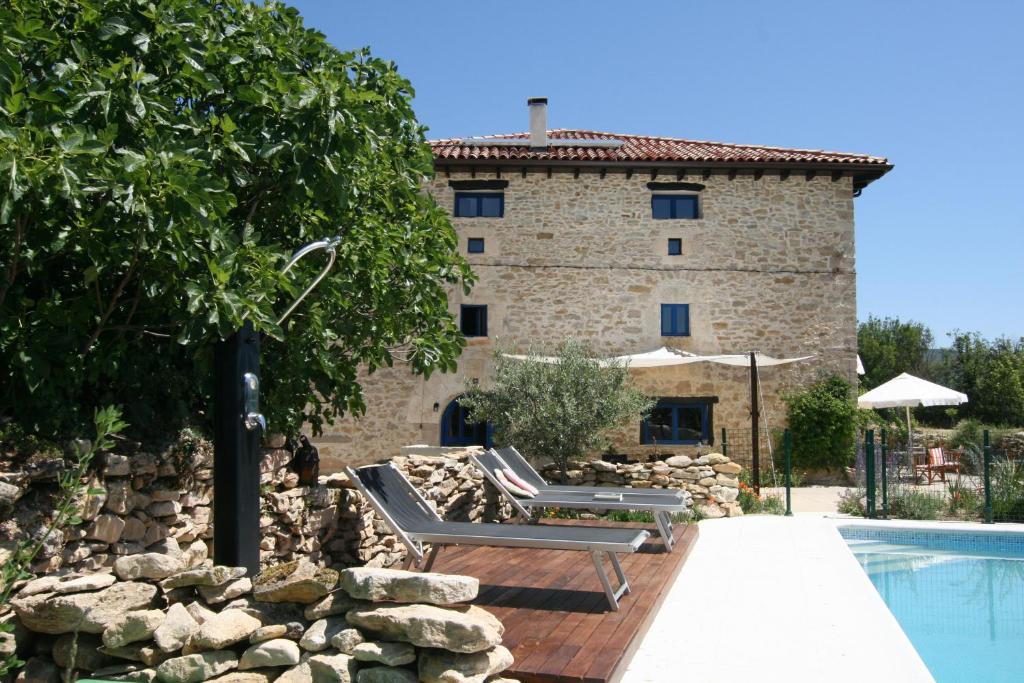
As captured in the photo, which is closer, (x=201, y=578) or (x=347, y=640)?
(x=347, y=640)

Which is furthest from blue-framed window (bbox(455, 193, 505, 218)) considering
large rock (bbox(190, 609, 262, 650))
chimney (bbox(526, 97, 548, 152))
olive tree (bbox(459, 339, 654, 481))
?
large rock (bbox(190, 609, 262, 650))

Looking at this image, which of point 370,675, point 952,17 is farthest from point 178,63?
point 952,17

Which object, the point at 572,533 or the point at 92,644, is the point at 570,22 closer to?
the point at 572,533

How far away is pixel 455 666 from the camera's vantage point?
136 inches

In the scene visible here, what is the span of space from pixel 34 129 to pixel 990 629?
733 cm

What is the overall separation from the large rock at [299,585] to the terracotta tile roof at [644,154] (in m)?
13.2

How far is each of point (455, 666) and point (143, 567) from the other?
5.04ft

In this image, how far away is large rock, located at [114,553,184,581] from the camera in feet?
12.5

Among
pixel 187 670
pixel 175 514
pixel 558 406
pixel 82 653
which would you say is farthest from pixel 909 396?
pixel 82 653

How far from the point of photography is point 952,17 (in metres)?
10.2

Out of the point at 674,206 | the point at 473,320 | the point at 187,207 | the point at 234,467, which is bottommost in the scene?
the point at 234,467

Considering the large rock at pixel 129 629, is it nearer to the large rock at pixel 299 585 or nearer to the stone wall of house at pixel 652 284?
the large rock at pixel 299 585

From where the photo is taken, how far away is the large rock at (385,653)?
344 centimetres

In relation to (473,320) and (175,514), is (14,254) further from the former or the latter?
(473,320)
